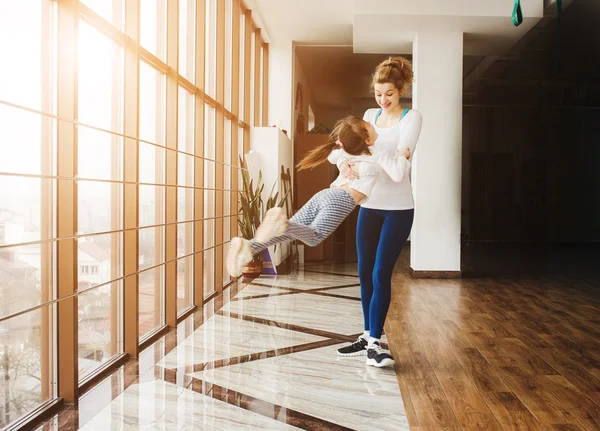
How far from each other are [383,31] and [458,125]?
1.25 m

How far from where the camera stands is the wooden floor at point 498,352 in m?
1.96

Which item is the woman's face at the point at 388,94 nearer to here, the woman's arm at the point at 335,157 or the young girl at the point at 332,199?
the young girl at the point at 332,199

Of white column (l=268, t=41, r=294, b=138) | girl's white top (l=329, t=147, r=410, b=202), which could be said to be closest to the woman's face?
girl's white top (l=329, t=147, r=410, b=202)

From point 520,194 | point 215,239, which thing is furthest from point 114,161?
point 520,194

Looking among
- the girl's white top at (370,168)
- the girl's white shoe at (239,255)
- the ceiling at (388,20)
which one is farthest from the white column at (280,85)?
the girl's white shoe at (239,255)

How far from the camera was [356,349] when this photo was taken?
8.87 ft

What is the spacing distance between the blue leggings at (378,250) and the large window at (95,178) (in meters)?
0.79

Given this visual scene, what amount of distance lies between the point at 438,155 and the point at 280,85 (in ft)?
6.50

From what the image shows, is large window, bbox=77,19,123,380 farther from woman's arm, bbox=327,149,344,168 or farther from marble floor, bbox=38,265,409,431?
woman's arm, bbox=327,149,344,168

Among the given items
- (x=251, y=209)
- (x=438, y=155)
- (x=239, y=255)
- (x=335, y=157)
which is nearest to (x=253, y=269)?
(x=251, y=209)

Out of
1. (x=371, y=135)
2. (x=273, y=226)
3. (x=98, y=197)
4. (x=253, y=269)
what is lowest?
(x=253, y=269)

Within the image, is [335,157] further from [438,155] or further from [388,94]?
[438,155]

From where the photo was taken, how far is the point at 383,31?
5.29m

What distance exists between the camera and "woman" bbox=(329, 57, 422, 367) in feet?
7.32
